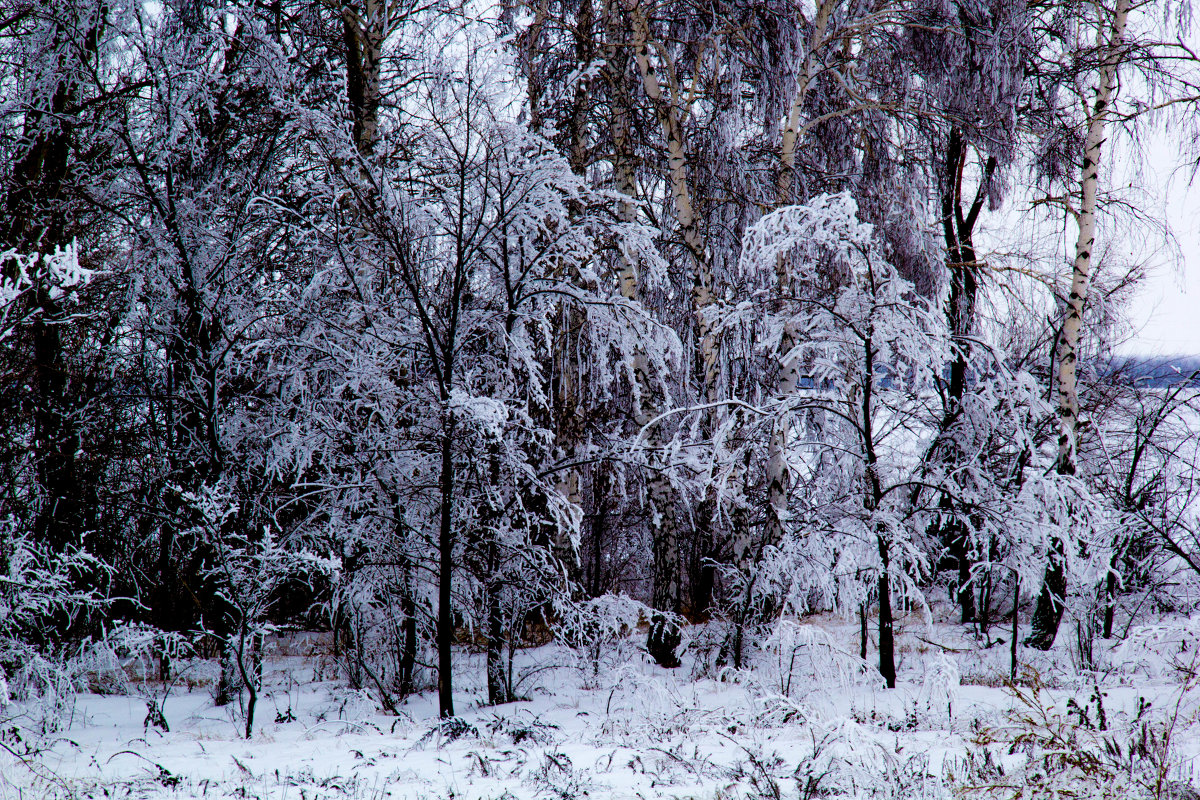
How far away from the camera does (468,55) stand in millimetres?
6066

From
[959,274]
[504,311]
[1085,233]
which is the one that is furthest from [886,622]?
[959,274]

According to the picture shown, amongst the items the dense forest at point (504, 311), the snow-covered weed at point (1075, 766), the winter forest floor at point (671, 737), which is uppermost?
the dense forest at point (504, 311)

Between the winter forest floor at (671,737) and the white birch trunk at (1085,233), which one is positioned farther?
the white birch trunk at (1085,233)

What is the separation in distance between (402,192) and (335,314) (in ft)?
4.27

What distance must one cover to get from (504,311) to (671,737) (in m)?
3.83

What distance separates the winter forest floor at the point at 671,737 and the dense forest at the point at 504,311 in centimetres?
52

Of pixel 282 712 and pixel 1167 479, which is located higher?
Answer: pixel 1167 479

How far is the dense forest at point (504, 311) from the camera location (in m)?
6.48

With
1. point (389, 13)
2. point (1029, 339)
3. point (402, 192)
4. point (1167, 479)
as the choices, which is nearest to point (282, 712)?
point (402, 192)

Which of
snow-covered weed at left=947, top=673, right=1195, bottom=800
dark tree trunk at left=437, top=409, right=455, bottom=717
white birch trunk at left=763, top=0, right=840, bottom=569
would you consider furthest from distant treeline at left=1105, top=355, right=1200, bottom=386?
dark tree trunk at left=437, top=409, right=455, bottom=717

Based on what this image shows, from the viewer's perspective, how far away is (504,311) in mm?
6887

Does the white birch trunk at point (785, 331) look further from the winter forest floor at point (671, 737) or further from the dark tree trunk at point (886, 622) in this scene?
the dark tree trunk at point (886, 622)

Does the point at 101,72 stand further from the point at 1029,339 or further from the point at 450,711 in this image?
the point at 1029,339

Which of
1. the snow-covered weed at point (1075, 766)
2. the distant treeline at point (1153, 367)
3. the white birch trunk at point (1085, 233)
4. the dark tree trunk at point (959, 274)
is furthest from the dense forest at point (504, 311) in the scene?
the snow-covered weed at point (1075, 766)
